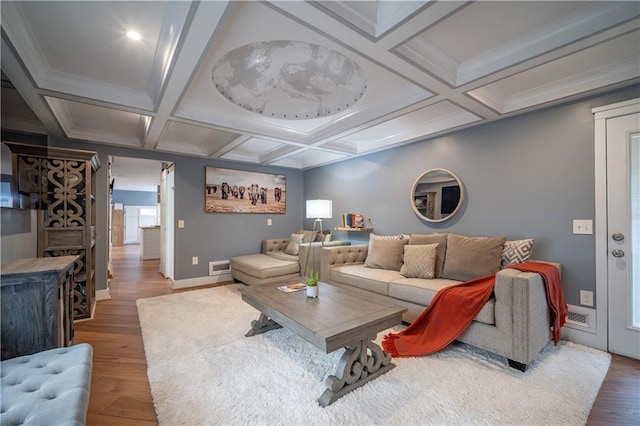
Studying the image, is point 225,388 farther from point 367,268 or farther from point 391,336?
point 367,268

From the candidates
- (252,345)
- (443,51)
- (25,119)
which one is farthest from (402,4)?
(25,119)

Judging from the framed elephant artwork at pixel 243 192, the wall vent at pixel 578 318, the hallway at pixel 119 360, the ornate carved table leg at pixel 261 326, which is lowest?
the hallway at pixel 119 360

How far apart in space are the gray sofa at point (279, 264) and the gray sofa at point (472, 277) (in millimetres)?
509

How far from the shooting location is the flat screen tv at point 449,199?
10.9 feet

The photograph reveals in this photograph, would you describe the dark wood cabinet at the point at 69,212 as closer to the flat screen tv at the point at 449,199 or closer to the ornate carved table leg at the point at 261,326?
the ornate carved table leg at the point at 261,326

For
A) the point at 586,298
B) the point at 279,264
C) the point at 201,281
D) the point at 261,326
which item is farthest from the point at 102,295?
the point at 586,298

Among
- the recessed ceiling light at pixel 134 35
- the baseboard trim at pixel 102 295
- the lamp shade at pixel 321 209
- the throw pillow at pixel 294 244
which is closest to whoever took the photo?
the recessed ceiling light at pixel 134 35

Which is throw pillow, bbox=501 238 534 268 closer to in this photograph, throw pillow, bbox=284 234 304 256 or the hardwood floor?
the hardwood floor

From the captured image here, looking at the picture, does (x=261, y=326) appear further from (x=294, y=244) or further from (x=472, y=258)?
(x=294, y=244)

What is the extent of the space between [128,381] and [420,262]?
2765mm

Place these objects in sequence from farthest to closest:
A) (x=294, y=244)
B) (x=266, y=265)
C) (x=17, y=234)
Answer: (x=294, y=244) < (x=266, y=265) < (x=17, y=234)

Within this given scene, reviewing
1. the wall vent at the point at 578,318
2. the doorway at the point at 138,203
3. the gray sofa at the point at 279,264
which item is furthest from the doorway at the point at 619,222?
the doorway at the point at 138,203

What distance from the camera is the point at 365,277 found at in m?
3.16

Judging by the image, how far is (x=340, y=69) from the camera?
215cm
